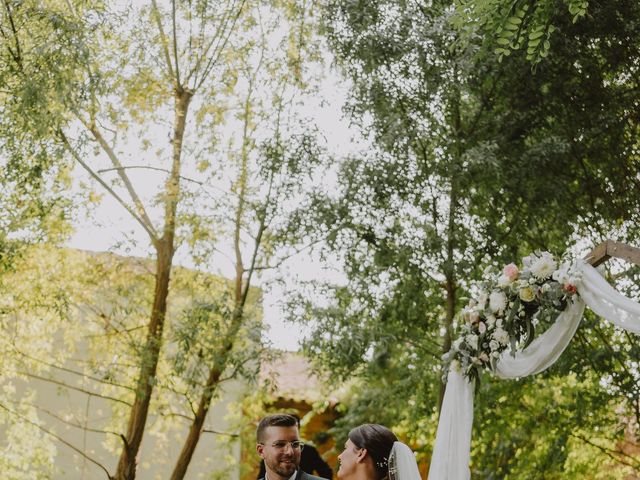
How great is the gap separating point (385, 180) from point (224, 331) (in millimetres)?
2293

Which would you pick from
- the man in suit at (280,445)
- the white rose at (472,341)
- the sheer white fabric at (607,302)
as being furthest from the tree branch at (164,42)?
the man in suit at (280,445)

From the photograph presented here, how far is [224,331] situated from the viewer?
9578 mm

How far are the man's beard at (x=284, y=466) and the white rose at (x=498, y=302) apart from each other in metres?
1.50

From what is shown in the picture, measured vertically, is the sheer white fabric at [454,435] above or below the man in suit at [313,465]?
above

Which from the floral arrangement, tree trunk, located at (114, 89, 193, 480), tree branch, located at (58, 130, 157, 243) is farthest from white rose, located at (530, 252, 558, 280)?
tree branch, located at (58, 130, 157, 243)

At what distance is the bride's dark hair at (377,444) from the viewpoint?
150 inches

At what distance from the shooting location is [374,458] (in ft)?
12.5

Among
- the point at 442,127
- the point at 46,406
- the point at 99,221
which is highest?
the point at 442,127

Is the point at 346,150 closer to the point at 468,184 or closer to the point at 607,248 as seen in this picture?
the point at 468,184

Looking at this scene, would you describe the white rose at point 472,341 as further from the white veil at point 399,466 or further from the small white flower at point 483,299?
the white veil at point 399,466

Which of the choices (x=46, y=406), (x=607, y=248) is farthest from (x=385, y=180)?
(x=46, y=406)

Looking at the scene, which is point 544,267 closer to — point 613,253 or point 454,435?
point 613,253

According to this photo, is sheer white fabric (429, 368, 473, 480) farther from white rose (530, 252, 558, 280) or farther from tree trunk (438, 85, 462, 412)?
tree trunk (438, 85, 462, 412)

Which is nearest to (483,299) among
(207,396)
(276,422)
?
(276,422)
